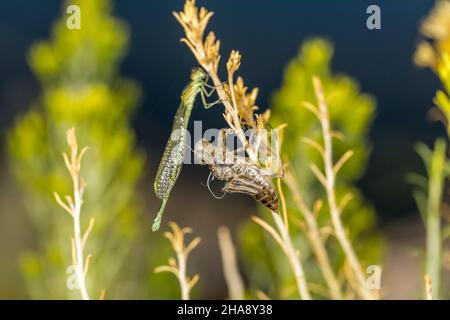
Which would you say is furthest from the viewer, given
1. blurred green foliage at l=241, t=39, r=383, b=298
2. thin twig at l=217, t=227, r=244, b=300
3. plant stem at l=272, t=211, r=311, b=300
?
blurred green foliage at l=241, t=39, r=383, b=298

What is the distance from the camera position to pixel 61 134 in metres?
1.64

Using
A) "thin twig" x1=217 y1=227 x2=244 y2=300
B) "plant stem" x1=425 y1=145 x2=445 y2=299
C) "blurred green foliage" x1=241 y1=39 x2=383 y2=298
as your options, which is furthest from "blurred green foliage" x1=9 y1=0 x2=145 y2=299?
"plant stem" x1=425 y1=145 x2=445 y2=299

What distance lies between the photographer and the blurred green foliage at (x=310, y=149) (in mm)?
1520

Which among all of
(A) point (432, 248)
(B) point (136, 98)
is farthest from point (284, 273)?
(A) point (432, 248)

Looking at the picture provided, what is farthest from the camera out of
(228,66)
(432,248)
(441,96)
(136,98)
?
(136,98)

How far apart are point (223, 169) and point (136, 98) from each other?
120 centimetres

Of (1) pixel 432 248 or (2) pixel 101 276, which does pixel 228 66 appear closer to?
(1) pixel 432 248

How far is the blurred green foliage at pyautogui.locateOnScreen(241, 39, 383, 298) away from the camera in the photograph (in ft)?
4.99

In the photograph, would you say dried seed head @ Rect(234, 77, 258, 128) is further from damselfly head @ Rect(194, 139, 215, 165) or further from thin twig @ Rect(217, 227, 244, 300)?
thin twig @ Rect(217, 227, 244, 300)

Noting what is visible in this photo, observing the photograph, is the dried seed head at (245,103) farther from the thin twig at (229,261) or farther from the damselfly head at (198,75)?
the thin twig at (229,261)

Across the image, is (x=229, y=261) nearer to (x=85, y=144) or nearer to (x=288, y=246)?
(x=288, y=246)

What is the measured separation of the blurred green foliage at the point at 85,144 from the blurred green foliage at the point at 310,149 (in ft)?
1.18

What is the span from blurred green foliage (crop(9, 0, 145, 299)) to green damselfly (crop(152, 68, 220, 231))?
3.21 ft

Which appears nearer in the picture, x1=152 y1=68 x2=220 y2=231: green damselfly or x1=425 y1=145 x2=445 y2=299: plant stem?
x1=152 y1=68 x2=220 y2=231: green damselfly
